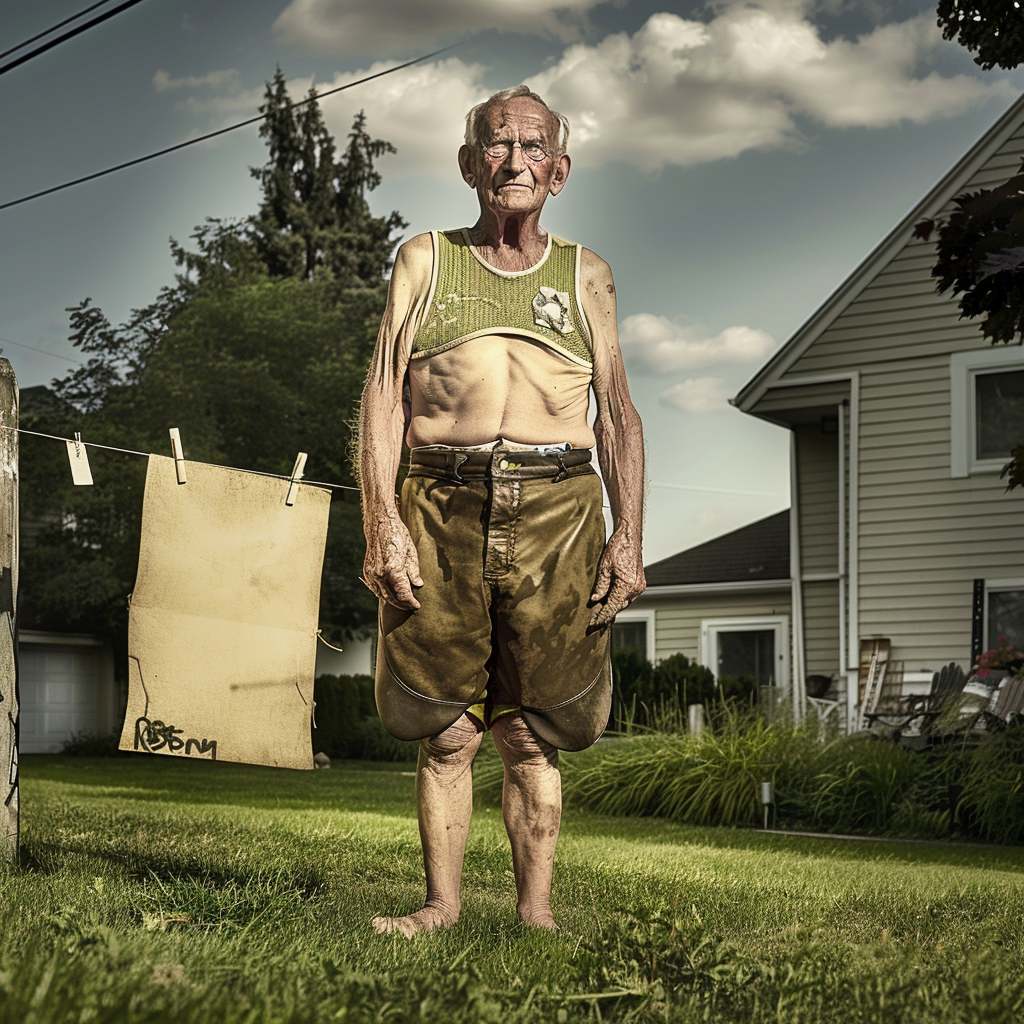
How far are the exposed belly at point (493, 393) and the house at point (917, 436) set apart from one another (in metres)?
11.0

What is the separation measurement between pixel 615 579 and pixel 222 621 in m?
1.33

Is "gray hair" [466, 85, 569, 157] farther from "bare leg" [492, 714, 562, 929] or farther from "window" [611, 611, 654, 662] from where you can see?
"window" [611, 611, 654, 662]

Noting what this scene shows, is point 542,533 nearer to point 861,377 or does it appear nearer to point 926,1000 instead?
point 926,1000

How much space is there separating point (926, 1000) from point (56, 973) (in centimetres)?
169

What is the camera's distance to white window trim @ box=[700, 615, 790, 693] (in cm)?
1958

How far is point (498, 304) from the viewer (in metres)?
3.59

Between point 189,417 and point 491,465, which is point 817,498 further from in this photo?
point 491,465

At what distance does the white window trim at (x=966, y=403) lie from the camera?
1384cm

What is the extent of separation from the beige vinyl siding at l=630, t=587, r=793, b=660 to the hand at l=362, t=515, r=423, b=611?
1692 centimetres

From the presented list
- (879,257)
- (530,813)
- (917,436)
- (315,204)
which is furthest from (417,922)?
(315,204)

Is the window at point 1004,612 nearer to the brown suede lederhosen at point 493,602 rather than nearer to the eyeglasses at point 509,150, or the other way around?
the brown suede lederhosen at point 493,602

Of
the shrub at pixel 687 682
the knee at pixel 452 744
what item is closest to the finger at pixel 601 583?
the knee at pixel 452 744

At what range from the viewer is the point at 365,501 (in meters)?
3.55

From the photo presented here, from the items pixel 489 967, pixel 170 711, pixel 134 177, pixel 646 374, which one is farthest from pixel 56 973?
pixel 646 374
